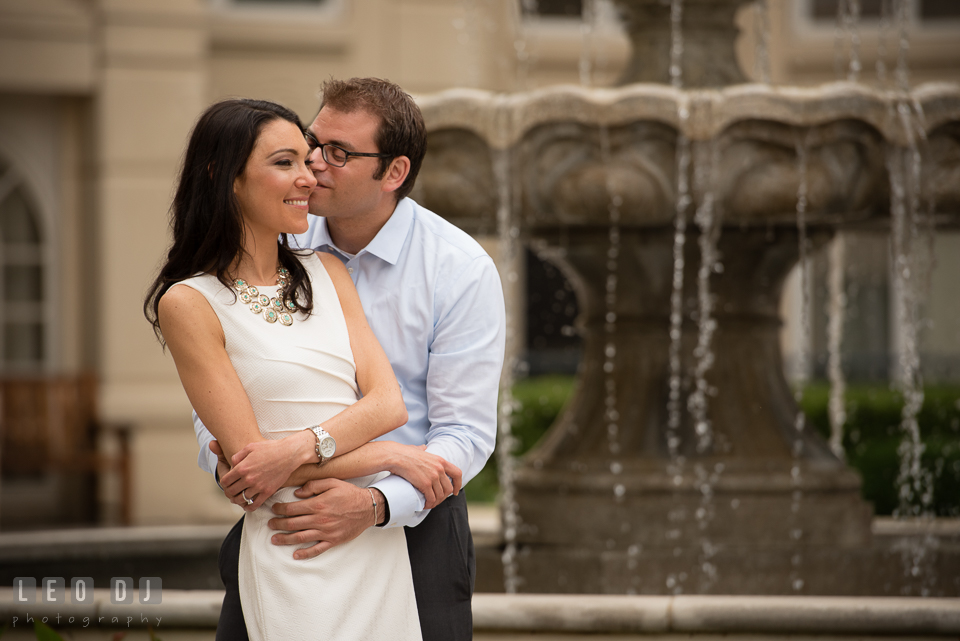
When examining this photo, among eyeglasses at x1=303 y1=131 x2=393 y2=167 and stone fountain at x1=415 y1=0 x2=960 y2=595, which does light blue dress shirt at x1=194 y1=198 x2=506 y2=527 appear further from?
stone fountain at x1=415 y1=0 x2=960 y2=595

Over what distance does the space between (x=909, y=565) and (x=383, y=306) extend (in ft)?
8.87

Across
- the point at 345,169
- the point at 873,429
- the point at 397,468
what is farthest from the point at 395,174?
the point at 873,429

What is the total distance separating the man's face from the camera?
7.33ft

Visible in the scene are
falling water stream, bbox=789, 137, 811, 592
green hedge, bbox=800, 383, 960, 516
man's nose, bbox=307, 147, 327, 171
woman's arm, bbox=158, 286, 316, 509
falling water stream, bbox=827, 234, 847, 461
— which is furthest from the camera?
green hedge, bbox=800, 383, 960, 516

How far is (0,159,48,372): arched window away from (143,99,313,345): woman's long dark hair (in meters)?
8.12

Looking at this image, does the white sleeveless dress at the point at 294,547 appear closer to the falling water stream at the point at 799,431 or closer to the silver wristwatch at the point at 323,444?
the silver wristwatch at the point at 323,444

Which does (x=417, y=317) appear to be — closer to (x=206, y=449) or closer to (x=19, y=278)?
(x=206, y=449)

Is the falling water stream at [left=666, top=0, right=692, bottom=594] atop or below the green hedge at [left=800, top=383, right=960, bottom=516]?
atop

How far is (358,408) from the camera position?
6.96 ft

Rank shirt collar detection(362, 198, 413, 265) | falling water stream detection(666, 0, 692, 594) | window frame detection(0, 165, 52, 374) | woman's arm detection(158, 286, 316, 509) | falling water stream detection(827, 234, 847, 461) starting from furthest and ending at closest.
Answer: window frame detection(0, 165, 52, 374), falling water stream detection(827, 234, 847, 461), falling water stream detection(666, 0, 692, 594), shirt collar detection(362, 198, 413, 265), woman's arm detection(158, 286, 316, 509)

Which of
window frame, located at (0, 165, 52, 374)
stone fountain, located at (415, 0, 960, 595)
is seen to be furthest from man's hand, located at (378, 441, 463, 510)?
window frame, located at (0, 165, 52, 374)

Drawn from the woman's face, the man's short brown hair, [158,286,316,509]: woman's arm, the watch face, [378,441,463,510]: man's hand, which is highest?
the man's short brown hair

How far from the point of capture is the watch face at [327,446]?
81.2 inches

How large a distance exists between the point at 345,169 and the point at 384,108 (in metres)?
0.14
